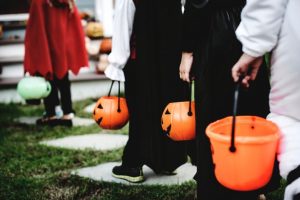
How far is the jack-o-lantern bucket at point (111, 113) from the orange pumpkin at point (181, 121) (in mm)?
698

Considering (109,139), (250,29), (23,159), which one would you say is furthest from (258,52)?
(109,139)

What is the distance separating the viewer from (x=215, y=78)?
2.40 meters

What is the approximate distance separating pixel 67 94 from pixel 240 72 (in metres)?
4.21

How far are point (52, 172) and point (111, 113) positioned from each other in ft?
3.09

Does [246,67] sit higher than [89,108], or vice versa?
[246,67]

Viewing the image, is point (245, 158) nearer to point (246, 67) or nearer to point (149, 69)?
point (246, 67)

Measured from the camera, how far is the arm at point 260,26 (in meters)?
1.88

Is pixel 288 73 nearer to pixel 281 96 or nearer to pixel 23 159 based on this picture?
pixel 281 96

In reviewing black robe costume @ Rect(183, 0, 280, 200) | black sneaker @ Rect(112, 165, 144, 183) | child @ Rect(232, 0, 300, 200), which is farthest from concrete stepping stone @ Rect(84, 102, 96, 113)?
child @ Rect(232, 0, 300, 200)

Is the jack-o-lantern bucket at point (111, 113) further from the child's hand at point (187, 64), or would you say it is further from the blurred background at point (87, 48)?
the blurred background at point (87, 48)

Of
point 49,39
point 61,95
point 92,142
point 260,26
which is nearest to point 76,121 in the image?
point 61,95

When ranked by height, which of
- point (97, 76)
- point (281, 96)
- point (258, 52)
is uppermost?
point (258, 52)

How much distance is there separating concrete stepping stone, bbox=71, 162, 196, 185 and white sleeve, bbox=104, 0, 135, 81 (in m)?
0.87

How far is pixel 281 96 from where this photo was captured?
76.3 inches
